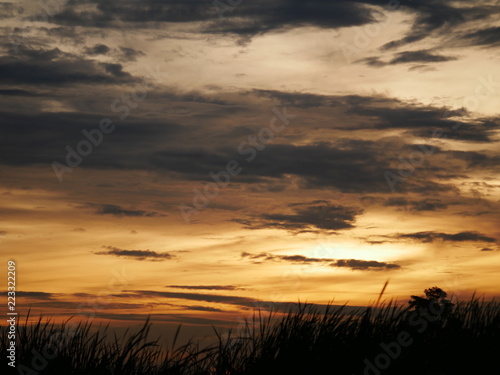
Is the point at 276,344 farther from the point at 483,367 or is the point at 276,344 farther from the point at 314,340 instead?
the point at 483,367

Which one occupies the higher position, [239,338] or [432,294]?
[239,338]

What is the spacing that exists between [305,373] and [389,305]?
2246 mm

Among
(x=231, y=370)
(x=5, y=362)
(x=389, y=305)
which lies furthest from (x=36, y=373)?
(x=389, y=305)

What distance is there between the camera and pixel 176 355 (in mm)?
10680

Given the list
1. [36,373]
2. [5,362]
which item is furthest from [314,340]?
[5,362]

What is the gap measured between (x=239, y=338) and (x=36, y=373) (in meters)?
3.02

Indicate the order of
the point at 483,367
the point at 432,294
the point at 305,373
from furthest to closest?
the point at 432,294 < the point at 483,367 < the point at 305,373

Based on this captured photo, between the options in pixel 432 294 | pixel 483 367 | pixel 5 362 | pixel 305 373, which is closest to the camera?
pixel 305 373

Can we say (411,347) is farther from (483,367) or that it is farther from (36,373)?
(36,373)

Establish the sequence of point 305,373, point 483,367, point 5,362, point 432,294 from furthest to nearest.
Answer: point 432,294 < point 5,362 < point 483,367 < point 305,373

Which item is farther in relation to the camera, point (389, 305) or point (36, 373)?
point (389, 305)

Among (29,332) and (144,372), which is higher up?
(29,332)

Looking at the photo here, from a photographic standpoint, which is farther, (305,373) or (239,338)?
(239,338)

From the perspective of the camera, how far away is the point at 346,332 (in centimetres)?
976
